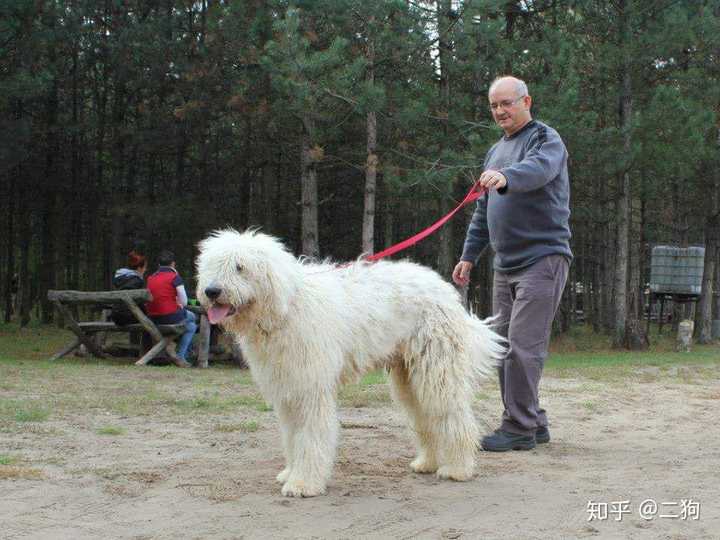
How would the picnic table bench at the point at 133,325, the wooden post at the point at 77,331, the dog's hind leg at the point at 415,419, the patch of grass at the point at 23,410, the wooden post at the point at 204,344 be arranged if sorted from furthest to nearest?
the wooden post at the point at 204,344
the wooden post at the point at 77,331
the picnic table bench at the point at 133,325
the patch of grass at the point at 23,410
the dog's hind leg at the point at 415,419

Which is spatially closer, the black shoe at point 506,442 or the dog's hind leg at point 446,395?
the dog's hind leg at point 446,395

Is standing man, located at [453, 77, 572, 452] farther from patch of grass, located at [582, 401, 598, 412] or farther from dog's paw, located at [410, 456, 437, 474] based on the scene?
patch of grass, located at [582, 401, 598, 412]

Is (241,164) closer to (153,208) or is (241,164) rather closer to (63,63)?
(153,208)

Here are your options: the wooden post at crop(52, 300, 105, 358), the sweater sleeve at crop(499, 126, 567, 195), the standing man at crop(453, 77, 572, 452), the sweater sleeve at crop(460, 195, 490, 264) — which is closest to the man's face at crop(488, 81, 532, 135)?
the standing man at crop(453, 77, 572, 452)

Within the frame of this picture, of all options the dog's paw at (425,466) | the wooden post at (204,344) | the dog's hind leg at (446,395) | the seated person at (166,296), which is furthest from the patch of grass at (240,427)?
the wooden post at (204,344)

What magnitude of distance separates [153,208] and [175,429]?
15.6m

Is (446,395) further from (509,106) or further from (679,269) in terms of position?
(679,269)

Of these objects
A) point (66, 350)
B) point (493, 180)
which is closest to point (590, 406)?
point (493, 180)

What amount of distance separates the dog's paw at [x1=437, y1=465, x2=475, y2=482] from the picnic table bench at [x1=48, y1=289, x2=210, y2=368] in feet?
23.3

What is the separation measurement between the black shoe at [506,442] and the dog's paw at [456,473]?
840 mm

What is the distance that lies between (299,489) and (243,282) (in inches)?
44.5

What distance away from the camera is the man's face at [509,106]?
5.85m

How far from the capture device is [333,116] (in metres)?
16.6

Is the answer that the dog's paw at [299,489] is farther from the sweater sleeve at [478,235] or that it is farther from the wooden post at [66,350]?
the wooden post at [66,350]
